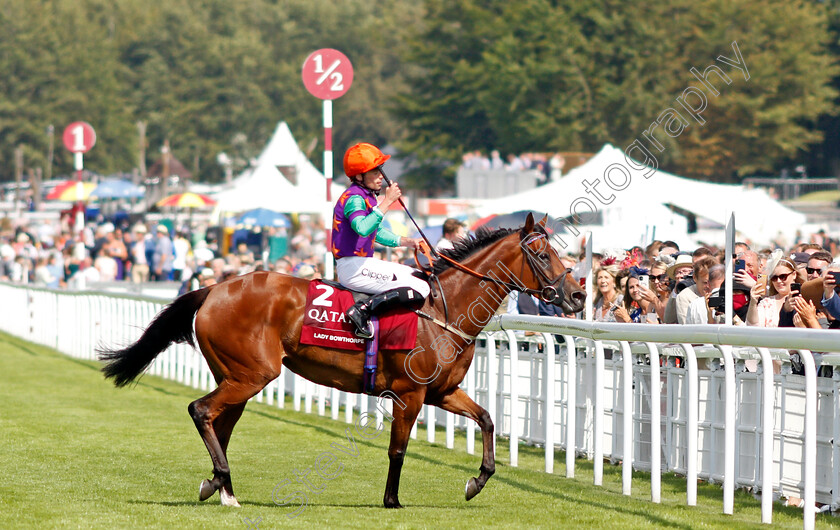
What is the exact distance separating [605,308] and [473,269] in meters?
3.25

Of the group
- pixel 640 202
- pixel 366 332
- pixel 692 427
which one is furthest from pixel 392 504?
pixel 640 202

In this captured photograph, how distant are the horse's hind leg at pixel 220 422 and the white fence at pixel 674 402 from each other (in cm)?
198

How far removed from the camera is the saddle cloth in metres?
6.88

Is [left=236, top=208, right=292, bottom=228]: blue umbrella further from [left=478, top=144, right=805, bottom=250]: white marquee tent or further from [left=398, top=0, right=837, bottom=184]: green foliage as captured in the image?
[left=398, top=0, right=837, bottom=184]: green foliage

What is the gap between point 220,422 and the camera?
23.2 ft

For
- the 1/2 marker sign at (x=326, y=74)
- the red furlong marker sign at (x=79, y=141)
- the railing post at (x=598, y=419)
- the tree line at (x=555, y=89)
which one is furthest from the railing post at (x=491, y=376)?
the tree line at (x=555, y=89)

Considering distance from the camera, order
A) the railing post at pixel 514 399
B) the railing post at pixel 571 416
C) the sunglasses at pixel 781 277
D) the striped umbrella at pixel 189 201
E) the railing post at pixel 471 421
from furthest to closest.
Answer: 1. the striped umbrella at pixel 189 201
2. the railing post at pixel 471 421
3. the railing post at pixel 514 399
4. the sunglasses at pixel 781 277
5. the railing post at pixel 571 416

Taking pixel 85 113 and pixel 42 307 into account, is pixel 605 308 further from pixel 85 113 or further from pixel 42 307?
pixel 85 113

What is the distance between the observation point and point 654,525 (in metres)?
6.04

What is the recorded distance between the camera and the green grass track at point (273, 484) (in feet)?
20.5

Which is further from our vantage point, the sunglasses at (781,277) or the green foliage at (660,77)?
the green foliage at (660,77)

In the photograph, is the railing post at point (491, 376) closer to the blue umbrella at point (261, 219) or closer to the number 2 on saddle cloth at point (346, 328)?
the number 2 on saddle cloth at point (346, 328)

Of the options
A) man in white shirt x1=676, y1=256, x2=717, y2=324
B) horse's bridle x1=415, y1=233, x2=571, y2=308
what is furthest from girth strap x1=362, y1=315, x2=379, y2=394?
man in white shirt x1=676, y1=256, x2=717, y2=324

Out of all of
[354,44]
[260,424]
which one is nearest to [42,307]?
[260,424]
